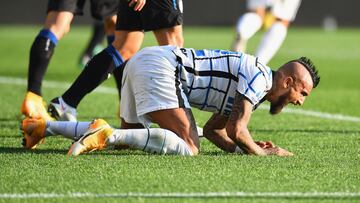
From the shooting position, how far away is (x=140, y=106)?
568 cm

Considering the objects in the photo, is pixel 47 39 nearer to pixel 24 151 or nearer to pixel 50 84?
pixel 24 151

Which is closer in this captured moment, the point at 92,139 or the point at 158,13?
the point at 92,139

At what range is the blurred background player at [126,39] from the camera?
6.43 meters

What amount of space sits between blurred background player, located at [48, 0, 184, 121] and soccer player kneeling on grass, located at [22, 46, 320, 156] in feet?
2.34

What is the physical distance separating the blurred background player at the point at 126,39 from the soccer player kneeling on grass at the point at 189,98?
2.34 ft

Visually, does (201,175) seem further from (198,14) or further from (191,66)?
(198,14)

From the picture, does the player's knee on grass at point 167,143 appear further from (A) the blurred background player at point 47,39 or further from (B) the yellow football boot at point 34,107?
(A) the blurred background player at point 47,39

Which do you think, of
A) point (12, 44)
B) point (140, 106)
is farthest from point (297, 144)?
point (12, 44)

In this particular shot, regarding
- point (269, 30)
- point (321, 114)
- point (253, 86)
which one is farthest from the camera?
point (269, 30)

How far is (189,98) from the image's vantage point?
5676mm

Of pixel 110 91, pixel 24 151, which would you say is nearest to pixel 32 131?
pixel 24 151

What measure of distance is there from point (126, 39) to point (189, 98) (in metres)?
1.12

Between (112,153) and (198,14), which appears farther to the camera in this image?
(198,14)

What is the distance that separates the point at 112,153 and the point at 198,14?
26.2 meters
